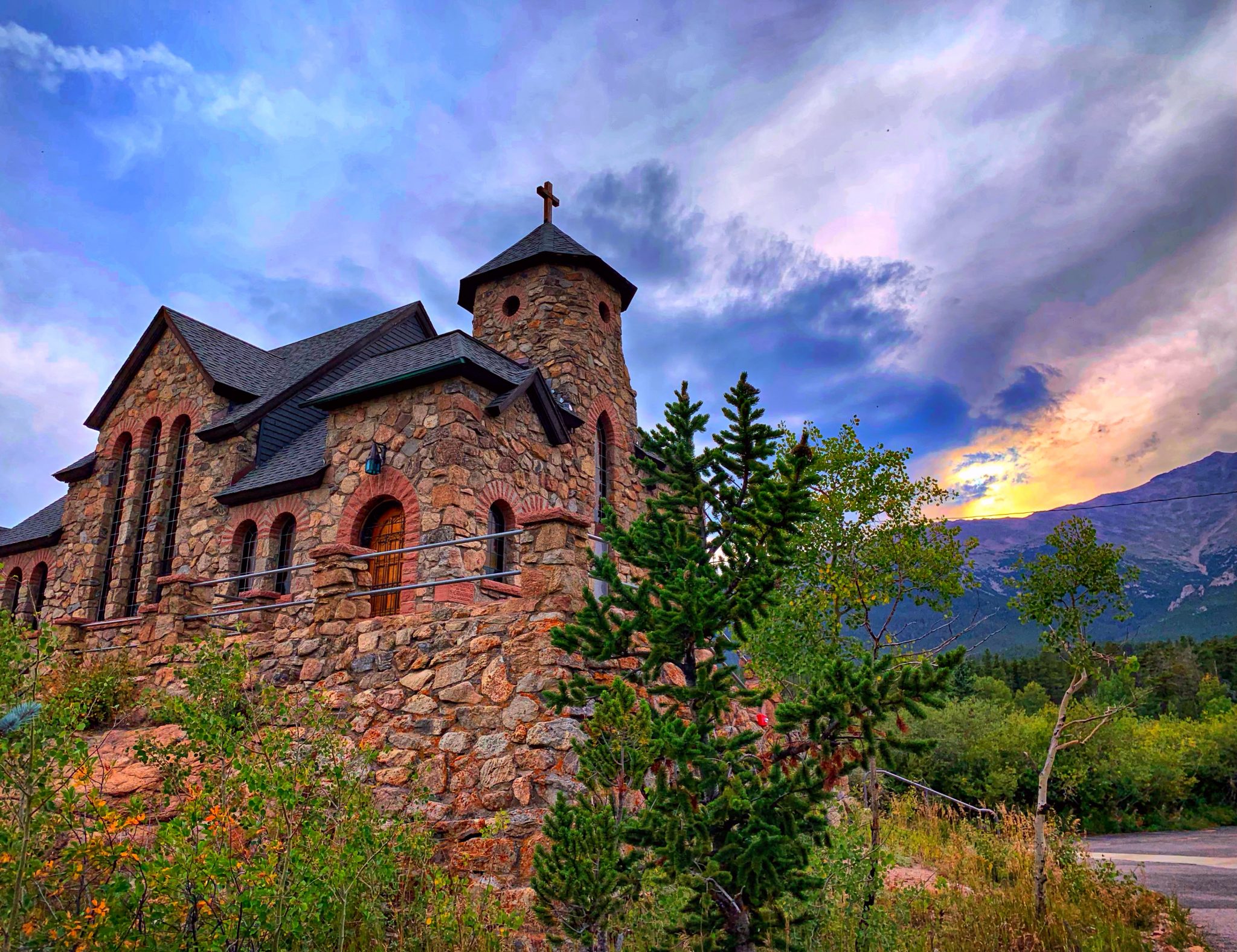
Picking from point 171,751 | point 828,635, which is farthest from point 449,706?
point 828,635

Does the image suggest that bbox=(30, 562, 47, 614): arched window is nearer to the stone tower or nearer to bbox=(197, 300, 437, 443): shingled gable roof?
bbox=(197, 300, 437, 443): shingled gable roof

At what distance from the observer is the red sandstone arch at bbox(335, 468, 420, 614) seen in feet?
40.3

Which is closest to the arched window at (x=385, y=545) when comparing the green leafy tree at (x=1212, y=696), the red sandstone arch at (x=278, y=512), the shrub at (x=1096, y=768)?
the red sandstone arch at (x=278, y=512)

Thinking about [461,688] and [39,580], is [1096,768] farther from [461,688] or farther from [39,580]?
[39,580]

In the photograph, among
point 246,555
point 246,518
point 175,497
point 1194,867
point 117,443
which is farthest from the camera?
point 117,443

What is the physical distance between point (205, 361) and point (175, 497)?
3.19 m

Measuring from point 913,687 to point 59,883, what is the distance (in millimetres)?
4854

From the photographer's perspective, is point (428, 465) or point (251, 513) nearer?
point (428, 465)

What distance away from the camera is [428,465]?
41.2 ft

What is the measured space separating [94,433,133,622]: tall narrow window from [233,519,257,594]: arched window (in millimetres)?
4398

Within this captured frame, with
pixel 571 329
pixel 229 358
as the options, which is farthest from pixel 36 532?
pixel 571 329

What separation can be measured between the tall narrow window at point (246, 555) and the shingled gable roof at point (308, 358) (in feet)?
7.74

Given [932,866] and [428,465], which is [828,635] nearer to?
[932,866]

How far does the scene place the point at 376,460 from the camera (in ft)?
43.0
